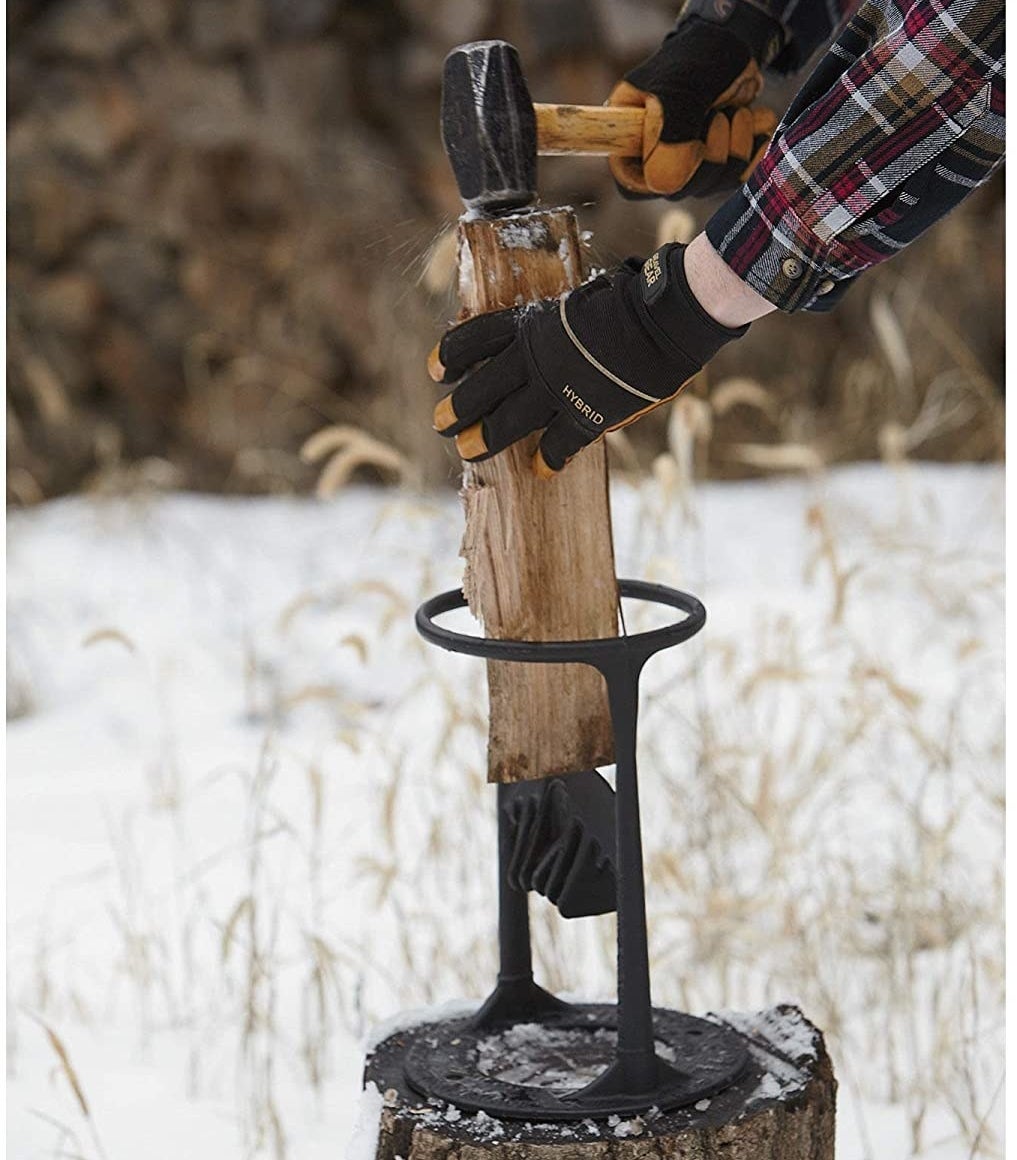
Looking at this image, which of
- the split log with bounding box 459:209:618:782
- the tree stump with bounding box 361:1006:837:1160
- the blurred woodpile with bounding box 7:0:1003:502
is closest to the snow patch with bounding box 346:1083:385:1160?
the tree stump with bounding box 361:1006:837:1160

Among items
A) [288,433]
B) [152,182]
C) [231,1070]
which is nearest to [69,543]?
[288,433]

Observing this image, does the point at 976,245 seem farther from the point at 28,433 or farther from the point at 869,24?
the point at 869,24

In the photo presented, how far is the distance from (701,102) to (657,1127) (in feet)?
2.92

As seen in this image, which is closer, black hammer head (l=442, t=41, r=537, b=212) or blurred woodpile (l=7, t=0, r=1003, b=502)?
black hammer head (l=442, t=41, r=537, b=212)

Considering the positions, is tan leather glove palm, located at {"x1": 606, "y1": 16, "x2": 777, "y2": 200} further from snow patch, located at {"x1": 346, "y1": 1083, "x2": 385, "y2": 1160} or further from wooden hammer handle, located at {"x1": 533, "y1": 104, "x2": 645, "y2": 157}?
snow patch, located at {"x1": 346, "y1": 1083, "x2": 385, "y2": 1160}

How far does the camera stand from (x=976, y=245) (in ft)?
14.8

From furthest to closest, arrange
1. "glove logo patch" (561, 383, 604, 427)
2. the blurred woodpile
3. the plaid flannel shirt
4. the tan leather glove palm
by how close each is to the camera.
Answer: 1. the blurred woodpile
2. the tan leather glove palm
3. "glove logo patch" (561, 383, 604, 427)
4. the plaid flannel shirt

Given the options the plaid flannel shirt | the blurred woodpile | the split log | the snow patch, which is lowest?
the snow patch

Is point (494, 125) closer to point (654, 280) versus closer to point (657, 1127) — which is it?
point (654, 280)

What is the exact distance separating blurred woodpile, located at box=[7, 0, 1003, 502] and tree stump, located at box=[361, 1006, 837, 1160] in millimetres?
2786

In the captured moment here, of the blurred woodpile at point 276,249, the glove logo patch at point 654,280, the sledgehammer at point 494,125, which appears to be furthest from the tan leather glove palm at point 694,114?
the blurred woodpile at point 276,249

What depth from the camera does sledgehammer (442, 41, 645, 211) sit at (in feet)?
4.16

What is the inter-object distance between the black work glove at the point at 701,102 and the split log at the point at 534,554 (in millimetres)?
124

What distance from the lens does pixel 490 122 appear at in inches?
49.8
